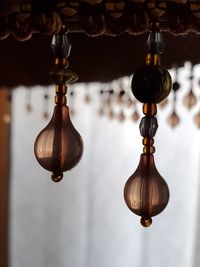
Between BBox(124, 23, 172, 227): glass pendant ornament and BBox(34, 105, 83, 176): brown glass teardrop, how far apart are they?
5cm

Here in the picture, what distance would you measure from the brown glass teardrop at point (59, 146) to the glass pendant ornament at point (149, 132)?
5 centimetres

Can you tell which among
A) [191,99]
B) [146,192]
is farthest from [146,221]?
[191,99]

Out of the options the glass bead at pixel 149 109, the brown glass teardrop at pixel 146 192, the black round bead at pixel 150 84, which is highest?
the black round bead at pixel 150 84

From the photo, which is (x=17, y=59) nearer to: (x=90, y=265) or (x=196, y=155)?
(x=196, y=155)

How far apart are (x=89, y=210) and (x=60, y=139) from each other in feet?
5.49

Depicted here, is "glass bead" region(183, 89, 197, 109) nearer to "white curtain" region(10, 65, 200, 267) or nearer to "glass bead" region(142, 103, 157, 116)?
"glass bead" region(142, 103, 157, 116)

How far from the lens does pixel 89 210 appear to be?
2072 mm

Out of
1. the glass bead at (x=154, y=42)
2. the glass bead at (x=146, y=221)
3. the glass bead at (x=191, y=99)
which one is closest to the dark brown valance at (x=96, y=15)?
the glass bead at (x=154, y=42)

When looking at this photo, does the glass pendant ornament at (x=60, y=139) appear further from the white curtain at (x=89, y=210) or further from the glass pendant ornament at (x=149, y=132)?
the white curtain at (x=89, y=210)

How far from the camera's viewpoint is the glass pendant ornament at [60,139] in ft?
1.39

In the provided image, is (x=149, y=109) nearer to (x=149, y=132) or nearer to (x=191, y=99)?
(x=149, y=132)

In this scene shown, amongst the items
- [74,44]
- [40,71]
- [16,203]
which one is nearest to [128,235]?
[16,203]

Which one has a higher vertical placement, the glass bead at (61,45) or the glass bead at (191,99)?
the glass bead at (61,45)

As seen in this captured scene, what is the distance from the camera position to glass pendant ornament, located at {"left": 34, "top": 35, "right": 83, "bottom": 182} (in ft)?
1.39
